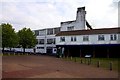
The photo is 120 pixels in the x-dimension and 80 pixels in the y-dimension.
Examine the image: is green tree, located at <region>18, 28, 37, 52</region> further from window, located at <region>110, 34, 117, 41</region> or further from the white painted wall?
window, located at <region>110, 34, 117, 41</region>

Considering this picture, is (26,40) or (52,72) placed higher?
(26,40)

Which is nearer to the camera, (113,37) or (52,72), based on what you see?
(52,72)

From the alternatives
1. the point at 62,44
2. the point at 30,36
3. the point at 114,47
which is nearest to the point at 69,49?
the point at 62,44

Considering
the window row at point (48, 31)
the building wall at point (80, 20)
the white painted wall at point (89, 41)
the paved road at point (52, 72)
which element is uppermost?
the building wall at point (80, 20)

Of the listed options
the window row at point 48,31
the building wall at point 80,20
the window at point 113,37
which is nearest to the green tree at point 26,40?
the window row at point 48,31

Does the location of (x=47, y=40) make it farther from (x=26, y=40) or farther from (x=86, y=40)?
(x=86, y=40)

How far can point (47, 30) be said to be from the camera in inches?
2790

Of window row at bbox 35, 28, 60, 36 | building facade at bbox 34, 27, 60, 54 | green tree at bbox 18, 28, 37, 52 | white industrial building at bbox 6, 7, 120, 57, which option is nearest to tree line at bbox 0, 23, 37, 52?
green tree at bbox 18, 28, 37, 52

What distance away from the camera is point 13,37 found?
55188mm

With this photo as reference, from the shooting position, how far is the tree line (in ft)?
176

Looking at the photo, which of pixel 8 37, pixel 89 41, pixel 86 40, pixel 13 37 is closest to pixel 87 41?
pixel 86 40

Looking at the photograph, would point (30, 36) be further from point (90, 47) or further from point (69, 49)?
point (90, 47)

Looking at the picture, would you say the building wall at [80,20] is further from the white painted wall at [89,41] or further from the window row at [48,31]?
the white painted wall at [89,41]

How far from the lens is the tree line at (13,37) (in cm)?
5355
